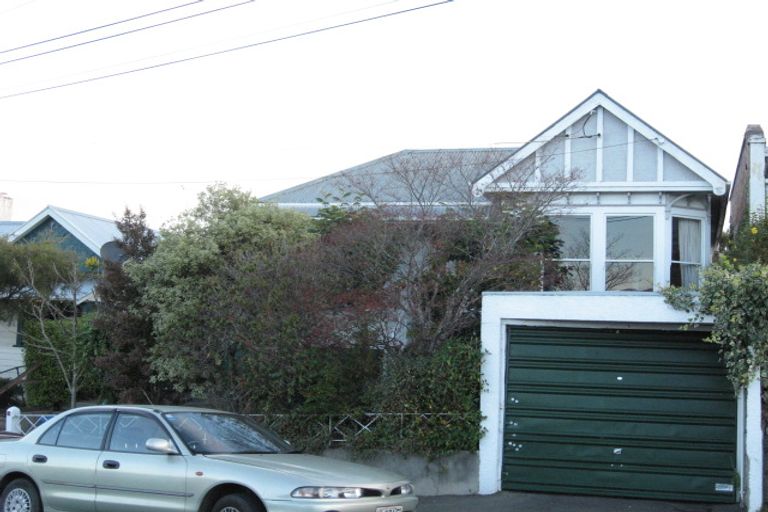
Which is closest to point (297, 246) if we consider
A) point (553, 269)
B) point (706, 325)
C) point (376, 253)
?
point (376, 253)

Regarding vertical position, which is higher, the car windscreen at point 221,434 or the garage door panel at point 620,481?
the car windscreen at point 221,434

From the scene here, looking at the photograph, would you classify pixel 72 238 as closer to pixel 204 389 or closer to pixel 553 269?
pixel 204 389

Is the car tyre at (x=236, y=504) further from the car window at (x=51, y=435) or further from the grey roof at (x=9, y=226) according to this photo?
the grey roof at (x=9, y=226)

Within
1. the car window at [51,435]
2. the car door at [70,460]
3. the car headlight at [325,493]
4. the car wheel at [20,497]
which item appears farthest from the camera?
the car window at [51,435]

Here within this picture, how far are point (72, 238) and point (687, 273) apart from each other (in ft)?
52.8

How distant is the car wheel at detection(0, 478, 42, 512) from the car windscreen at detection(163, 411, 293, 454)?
182 centimetres

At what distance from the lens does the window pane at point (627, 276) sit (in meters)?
16.6

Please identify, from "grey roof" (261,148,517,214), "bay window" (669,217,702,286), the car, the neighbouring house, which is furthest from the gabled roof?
"bay window" (669,217,702,286)

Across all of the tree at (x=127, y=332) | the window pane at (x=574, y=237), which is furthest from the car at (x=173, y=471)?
the window pane at (x=574, y=237)

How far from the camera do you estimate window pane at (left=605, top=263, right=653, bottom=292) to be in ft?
54.4

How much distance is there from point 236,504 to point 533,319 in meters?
5.40

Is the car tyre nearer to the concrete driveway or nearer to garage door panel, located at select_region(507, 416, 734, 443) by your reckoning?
the concrete driveway

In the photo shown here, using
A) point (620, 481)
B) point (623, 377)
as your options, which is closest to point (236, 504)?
point (620, 481)

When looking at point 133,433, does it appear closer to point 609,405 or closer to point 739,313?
point 609,405
